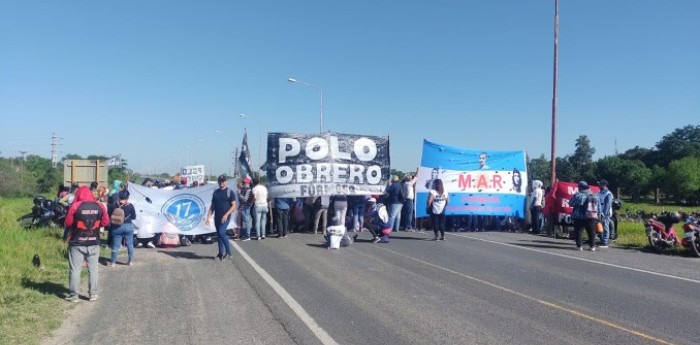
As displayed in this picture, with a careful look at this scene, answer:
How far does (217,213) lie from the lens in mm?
11562

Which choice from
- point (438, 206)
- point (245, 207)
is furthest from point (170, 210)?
point (438, 206)

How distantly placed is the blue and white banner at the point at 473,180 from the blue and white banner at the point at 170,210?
7731mm

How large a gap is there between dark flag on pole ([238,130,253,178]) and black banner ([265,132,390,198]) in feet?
5.71

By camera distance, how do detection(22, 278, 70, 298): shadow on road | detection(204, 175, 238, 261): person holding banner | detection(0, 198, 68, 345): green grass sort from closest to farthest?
1. detection(0, 198, 68, 345): green grass
2. detection(22, 278, 70, 298): shadow on road
3. detection(204, 175, 238, 261): person holding banner

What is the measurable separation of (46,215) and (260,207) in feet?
21.6

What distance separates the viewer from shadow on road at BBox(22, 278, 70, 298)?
8.39m

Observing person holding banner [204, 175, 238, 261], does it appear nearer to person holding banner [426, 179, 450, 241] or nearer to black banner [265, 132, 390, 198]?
black banner [265, 132, 390, 198]

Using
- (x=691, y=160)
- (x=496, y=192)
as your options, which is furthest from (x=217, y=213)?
(x=691, y=160)

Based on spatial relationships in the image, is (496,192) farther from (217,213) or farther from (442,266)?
(217,213)

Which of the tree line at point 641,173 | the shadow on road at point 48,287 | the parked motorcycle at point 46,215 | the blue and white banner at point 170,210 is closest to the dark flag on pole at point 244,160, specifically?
the blue and white banner at point 170,210

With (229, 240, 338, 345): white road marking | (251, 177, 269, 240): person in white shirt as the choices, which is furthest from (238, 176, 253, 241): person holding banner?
(229, 240, 338, 345): white road marking

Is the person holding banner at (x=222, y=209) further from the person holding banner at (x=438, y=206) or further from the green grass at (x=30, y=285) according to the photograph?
the person holding banner at (x=438, y=206)

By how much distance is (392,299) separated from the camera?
311 inches

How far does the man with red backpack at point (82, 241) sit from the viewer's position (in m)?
8.02
